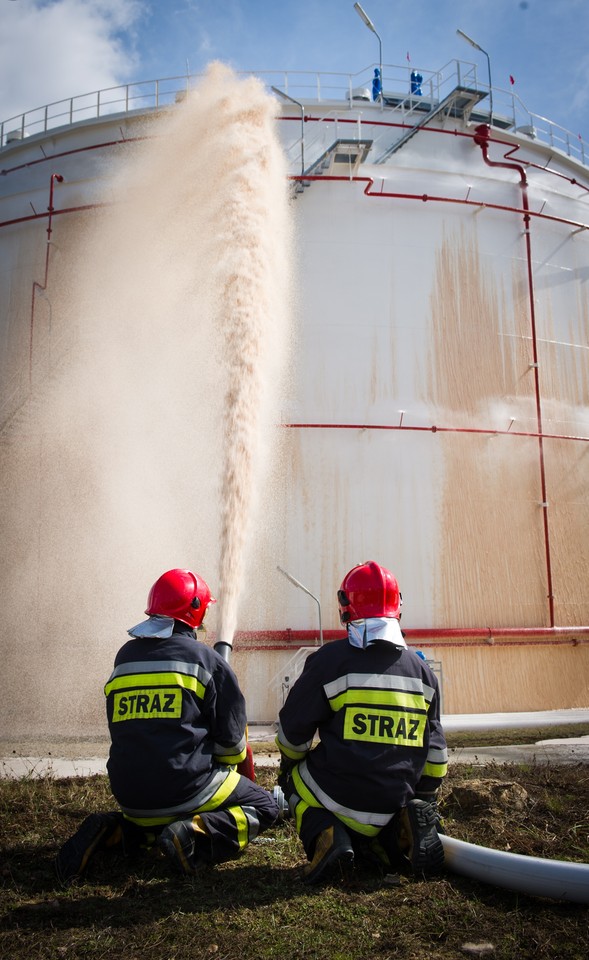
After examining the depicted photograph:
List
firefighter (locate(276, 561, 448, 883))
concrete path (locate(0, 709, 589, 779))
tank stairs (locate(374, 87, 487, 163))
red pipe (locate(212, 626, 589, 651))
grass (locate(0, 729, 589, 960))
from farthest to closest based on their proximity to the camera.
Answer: tank stairs (locate(374, 87, 487, 163)) < red pipe (locate(212, 626, 589, 651)) < concrete path (locate(0, 709, 589, 779)) < firefighter (locate(276, 561, 448, 883)) < grass (locate(0, 729, 589, 960))

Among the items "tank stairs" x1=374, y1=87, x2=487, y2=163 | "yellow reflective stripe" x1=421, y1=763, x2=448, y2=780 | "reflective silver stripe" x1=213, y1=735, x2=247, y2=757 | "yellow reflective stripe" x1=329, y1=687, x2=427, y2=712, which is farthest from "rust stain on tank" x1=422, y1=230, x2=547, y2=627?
"yellow reflective stripe" x1=329, y1=687, x2=427, y2=712

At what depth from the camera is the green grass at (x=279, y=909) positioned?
2.81 meters

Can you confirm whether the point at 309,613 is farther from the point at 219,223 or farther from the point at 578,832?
the point at 578,832

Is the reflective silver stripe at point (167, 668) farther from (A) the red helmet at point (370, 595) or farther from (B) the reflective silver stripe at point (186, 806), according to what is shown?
(A) the red helmet at point (370, 595)

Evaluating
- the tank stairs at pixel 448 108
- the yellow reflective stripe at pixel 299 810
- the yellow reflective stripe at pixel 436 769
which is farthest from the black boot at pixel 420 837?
the tank stairs at pixel 448 108

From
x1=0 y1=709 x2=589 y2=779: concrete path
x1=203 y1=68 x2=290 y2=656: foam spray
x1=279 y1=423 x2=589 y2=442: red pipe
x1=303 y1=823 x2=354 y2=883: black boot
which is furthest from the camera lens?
x1=279 y1=423 x2=589 y2=442: red pipe

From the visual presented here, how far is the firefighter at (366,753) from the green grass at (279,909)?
0.50 ft

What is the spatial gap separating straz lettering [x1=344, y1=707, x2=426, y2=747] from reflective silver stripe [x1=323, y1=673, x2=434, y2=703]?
107 mm

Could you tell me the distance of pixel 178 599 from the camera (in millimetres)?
4203

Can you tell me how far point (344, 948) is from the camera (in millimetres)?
2809

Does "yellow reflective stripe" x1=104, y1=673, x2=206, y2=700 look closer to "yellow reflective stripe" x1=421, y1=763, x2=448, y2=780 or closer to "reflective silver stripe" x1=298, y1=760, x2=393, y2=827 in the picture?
"reflective silver stripe" x1=298, y1=760, x2=393, y2=827

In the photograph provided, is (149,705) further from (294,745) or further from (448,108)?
(448,108)

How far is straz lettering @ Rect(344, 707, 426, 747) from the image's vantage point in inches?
142

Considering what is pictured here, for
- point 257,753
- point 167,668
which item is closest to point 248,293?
point 257,753
